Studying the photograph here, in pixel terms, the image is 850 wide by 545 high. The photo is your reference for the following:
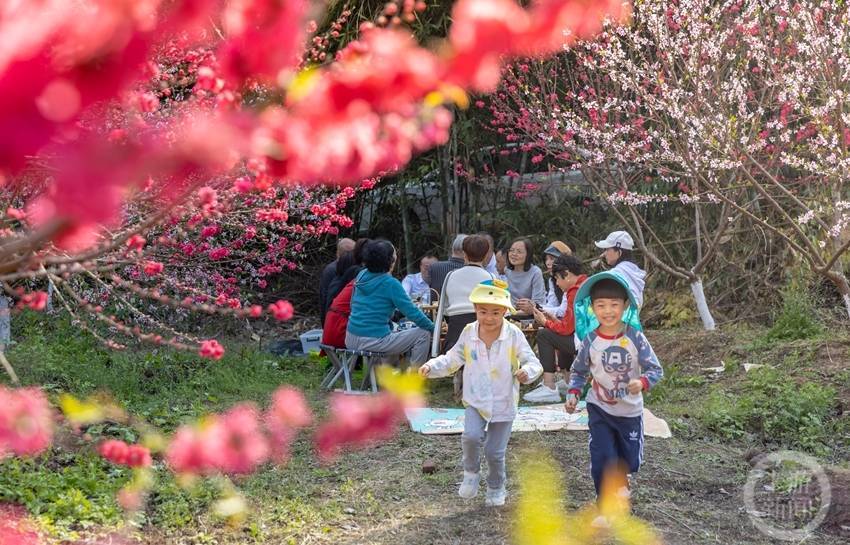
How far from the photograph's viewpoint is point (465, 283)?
752 cm

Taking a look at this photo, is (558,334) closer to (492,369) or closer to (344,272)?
(344,272)

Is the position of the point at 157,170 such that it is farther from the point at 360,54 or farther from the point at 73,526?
the point at 73,526

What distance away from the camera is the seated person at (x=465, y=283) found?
24.7ft

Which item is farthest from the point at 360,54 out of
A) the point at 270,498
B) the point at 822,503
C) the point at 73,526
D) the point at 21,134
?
the point at 822,503

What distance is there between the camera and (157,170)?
1.35m

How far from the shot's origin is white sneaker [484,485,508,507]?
484 centimetres

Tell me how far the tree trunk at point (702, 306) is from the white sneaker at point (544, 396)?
272 cm

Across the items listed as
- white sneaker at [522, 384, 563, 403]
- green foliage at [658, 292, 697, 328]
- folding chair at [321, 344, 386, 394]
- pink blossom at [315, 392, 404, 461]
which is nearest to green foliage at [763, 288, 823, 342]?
green foliage at [658, 292, 697, 328]

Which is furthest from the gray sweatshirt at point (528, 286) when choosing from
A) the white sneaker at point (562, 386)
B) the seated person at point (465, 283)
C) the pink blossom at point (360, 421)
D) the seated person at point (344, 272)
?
the pink blossom at point (360, 421)

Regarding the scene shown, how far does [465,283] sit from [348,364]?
4.36ft

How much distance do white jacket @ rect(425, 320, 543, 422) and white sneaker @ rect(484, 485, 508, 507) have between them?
0.35 meters

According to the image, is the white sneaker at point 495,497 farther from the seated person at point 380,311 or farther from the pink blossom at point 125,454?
the seated person at point 380,311

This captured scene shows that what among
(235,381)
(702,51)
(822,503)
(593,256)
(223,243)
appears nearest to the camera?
(822,503)

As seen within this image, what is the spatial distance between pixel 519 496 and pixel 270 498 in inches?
47.8
